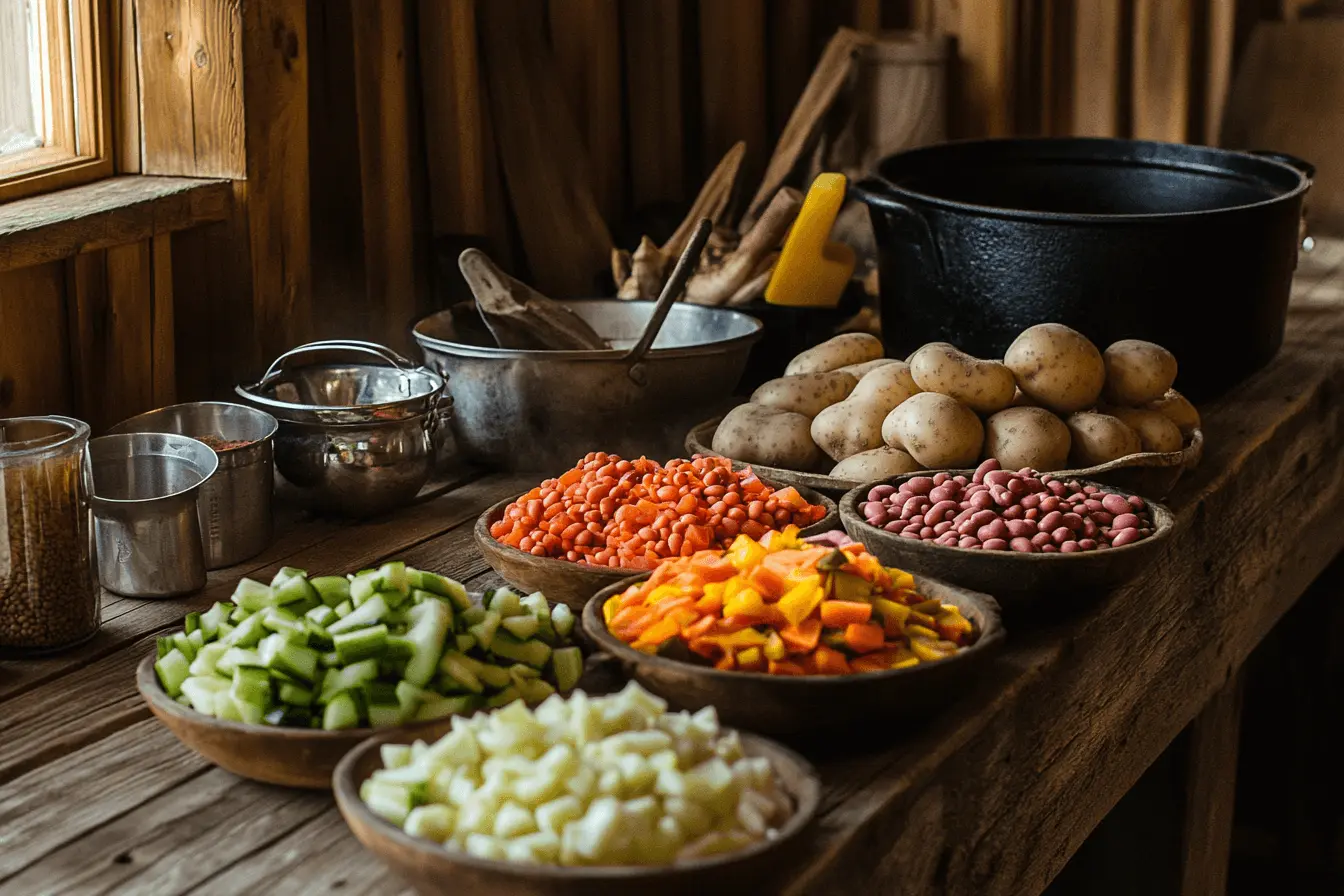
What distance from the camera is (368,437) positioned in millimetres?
2172

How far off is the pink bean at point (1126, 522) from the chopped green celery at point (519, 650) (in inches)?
28.8

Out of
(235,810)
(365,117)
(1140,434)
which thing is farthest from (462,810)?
(365,117)

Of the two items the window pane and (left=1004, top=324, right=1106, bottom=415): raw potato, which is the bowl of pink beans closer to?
(left=1004, top=324, right=1106, bottom=415): raw potato

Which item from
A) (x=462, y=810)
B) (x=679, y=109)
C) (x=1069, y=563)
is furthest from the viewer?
(x=679, y=109)

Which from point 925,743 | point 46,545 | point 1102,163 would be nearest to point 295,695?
point 46,545

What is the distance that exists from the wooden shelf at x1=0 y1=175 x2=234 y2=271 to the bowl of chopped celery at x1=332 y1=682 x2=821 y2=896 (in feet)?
3.63

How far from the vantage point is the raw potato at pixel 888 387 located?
2.20 m

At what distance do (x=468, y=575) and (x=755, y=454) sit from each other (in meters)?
0.46

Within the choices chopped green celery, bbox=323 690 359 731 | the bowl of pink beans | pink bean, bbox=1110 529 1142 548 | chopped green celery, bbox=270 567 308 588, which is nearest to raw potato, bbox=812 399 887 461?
the bowl of pink beans

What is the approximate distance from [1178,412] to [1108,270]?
0.85 ft

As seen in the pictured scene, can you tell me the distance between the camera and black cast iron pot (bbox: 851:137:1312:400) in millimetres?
2400

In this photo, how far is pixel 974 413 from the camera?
215 cm

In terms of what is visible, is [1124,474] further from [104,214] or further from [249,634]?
[104,214]

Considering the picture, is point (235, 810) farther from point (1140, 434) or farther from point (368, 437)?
point (1140, 434)
